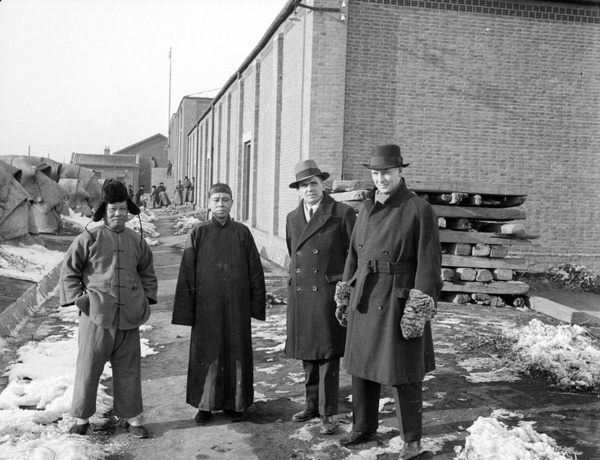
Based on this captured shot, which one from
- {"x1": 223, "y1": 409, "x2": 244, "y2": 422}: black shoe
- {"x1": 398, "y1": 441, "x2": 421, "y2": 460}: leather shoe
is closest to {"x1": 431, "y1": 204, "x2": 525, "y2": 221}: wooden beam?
{"x1": 223, "y1": 409, "x2": 244, "y2": 422}: black shoe

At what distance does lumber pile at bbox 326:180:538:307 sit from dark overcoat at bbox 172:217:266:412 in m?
4.88

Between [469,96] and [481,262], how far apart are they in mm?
4179

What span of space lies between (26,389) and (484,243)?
7.00 metres

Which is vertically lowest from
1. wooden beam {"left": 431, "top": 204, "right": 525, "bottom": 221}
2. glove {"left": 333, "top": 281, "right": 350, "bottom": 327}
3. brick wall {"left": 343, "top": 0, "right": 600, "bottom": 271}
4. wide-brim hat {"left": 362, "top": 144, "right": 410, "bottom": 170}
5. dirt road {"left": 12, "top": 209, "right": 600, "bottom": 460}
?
dirt road {"left": 12, "top": 209, "right": 600, "bottom": 460}

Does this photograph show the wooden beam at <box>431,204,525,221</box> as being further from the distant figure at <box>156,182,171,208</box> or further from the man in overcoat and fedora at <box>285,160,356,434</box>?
the distant figure at <box>156,182,171,208</box>

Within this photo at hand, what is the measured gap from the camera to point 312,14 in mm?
11844

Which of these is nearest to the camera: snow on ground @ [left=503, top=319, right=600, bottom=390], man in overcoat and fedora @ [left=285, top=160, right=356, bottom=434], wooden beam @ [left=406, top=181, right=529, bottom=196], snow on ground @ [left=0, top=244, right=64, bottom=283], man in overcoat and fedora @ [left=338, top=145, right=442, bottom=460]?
man in overcoat and fedora @ [left=338, top=145, right=442, bottom=460]

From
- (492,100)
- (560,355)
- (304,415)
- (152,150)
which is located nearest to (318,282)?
(304,415)

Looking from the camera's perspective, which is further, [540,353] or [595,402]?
[540,353]

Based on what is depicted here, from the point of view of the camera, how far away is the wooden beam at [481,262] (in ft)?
31.5

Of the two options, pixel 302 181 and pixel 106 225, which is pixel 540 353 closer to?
pixel 302 181

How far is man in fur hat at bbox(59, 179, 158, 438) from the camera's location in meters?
4.29

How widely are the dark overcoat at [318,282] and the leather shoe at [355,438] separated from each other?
0.58 meters

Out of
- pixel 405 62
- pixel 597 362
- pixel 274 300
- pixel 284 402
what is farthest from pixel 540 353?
pixel 405 62
